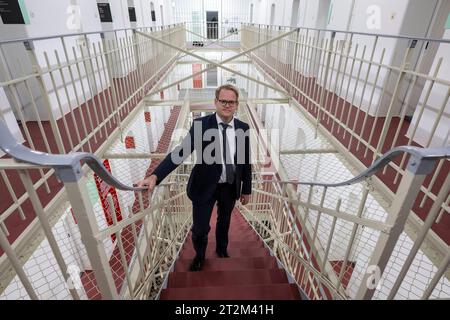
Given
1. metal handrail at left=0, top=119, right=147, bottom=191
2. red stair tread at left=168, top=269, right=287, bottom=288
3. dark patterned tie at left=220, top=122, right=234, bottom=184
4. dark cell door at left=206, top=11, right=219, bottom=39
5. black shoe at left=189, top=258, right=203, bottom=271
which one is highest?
dark cell door at left=206, top=11, right=219, bottom=39

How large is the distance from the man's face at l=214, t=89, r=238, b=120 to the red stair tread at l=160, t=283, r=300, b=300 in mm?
1402

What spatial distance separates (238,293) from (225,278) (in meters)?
0.36

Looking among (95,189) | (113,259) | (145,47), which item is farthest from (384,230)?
(145,47)

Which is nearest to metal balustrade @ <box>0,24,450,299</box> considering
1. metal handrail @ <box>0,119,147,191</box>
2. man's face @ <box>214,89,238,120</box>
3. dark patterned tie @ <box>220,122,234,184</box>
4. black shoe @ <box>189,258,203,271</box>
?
metal handrail @ <box>0,119,147,191</box>

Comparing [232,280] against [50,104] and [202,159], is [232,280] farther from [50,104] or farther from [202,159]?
[50,104]

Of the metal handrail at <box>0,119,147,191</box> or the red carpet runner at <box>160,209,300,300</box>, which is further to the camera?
the red carpet runner at <box>160,209,300,300</box>

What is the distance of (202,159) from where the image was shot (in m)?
2.07

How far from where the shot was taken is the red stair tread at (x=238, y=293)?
1.96 m

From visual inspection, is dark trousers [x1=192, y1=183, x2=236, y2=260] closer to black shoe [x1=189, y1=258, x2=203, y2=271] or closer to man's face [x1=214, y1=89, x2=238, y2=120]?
black shoe [x1=189, y1=258, x2=203, y2=271]

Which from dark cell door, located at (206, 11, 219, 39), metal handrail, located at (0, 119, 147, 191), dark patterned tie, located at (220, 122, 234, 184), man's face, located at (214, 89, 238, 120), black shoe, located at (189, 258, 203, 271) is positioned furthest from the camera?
dark cell door, located at (206, 11, 219, 39)

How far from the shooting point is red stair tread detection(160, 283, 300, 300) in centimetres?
196

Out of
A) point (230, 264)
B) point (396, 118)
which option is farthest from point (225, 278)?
point (396, 118)

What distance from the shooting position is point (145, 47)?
5.29 metres
